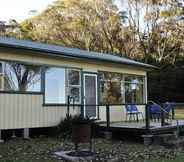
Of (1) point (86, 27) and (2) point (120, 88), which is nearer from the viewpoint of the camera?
(2) point (120, 88)

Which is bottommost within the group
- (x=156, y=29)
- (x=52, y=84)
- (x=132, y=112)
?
(x=132, y=112)

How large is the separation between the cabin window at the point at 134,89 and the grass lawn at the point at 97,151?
592 centimetres

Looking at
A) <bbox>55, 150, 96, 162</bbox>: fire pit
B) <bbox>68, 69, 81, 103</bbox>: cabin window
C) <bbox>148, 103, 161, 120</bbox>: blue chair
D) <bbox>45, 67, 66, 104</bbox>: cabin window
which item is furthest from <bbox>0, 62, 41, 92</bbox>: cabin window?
<bbox>148, 103, 161, 120</bbox>: blue chair

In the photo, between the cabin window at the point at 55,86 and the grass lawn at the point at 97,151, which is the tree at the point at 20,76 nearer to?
the cabin window at the point at 55,86

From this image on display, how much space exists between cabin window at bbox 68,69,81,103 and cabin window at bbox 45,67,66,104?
346mm

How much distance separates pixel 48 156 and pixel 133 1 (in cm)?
2962

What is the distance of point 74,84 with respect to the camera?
16359 millimetres

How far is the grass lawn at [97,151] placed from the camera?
10.0 metres

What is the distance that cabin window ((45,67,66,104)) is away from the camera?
1504 centimetres

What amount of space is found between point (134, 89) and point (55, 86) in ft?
17.9

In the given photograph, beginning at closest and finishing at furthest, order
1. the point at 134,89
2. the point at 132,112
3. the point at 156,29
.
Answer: the point at 132,112 < the point at 134,89 < the point at 156,29

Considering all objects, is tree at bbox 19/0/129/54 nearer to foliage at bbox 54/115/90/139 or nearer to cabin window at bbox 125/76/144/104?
cabin window at bbox 125/76/144/104

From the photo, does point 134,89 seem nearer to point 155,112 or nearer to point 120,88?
point 120,88

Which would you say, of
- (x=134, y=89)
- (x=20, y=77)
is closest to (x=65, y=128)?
(x=20, y=77)
